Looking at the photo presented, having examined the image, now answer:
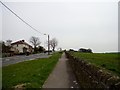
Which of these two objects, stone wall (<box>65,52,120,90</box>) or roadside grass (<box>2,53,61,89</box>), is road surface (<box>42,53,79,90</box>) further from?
stone wall (<box>65,52,120,90</box>)

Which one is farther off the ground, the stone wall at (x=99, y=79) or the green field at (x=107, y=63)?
the stone wall at (x=99, y=79)

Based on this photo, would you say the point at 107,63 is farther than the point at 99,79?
Yes

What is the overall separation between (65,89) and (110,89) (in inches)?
223

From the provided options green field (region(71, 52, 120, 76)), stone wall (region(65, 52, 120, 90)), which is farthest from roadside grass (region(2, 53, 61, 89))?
stone wall (region(65, 52, 120, 90))

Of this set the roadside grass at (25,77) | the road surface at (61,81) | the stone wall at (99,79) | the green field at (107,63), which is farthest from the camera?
the green field at (107,63)

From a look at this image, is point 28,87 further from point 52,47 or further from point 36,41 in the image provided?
point 52,47

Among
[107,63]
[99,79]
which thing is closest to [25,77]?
[99,79]

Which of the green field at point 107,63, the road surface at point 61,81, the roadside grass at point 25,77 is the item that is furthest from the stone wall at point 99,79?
the roadside grass at point 25,77

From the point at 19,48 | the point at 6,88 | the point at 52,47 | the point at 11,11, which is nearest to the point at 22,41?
the point at 19,48

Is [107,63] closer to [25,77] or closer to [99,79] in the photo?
[25,77]

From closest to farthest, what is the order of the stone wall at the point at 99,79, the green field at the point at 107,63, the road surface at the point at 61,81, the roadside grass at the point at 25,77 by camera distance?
the stone wall at the point at 99,79 → the road surface at the point at 61,81 → the roadside grass at the point at 25,77 → the green field at the point at 107,63

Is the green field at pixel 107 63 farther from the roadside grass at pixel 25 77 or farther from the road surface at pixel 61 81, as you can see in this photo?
the roadside grass at pixel 25 77

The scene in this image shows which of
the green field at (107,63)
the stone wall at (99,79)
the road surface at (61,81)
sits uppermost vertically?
the stone wall at (99,79)

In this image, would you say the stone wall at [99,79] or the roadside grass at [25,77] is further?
the roadside grass at [25,77]
